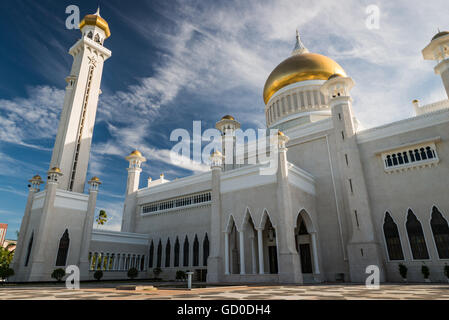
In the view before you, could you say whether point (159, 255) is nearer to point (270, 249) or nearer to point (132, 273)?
point (132, 273)

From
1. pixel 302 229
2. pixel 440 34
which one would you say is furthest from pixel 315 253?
pixel 440 34

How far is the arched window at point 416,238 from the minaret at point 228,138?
13.1 m

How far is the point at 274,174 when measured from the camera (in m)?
17.8

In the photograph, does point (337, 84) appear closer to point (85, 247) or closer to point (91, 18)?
point (85, 247)

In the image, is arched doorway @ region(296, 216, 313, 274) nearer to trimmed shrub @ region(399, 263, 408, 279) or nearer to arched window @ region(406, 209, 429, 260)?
trimmed shrub @ region(399, 263, 408, 279)

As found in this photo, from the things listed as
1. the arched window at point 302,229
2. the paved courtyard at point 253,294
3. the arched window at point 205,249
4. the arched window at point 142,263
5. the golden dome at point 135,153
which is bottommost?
the paved courtyard at point 253,294

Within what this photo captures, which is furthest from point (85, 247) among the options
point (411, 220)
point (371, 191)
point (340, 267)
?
point (411, 220)

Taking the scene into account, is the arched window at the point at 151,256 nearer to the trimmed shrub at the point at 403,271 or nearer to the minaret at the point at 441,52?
the trimmed shrub at the point at 403,271

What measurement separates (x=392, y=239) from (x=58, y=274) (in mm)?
21261

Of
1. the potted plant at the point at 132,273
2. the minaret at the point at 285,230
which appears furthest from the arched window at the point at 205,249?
the minaret at the point at 285,230

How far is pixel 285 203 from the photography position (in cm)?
1678

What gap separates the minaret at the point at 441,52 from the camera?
1697cm

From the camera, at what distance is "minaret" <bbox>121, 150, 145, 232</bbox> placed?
29.7 meters
